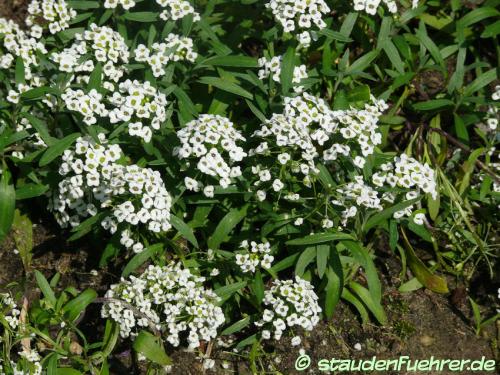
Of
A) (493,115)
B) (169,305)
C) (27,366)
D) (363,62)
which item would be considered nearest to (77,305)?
(27,366)

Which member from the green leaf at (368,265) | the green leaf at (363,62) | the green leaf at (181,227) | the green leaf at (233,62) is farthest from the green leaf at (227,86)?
the green leaf at (368,265)

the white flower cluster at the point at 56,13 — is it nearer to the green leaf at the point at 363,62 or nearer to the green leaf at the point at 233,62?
the green leaf at the point at 233,62

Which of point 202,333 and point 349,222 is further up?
point 349,222

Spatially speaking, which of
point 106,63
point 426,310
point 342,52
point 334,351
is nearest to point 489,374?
point 426,310

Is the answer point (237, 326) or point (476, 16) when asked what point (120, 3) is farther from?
point (476, 16)

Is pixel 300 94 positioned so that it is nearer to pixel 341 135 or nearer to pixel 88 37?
pixel 341 135

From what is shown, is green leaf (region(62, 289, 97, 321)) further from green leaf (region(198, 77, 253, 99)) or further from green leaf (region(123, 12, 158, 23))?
green leaf (region(123, 12, 158, 23))

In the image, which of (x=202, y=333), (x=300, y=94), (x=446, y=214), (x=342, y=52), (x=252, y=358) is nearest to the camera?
(x=202, y=333)
